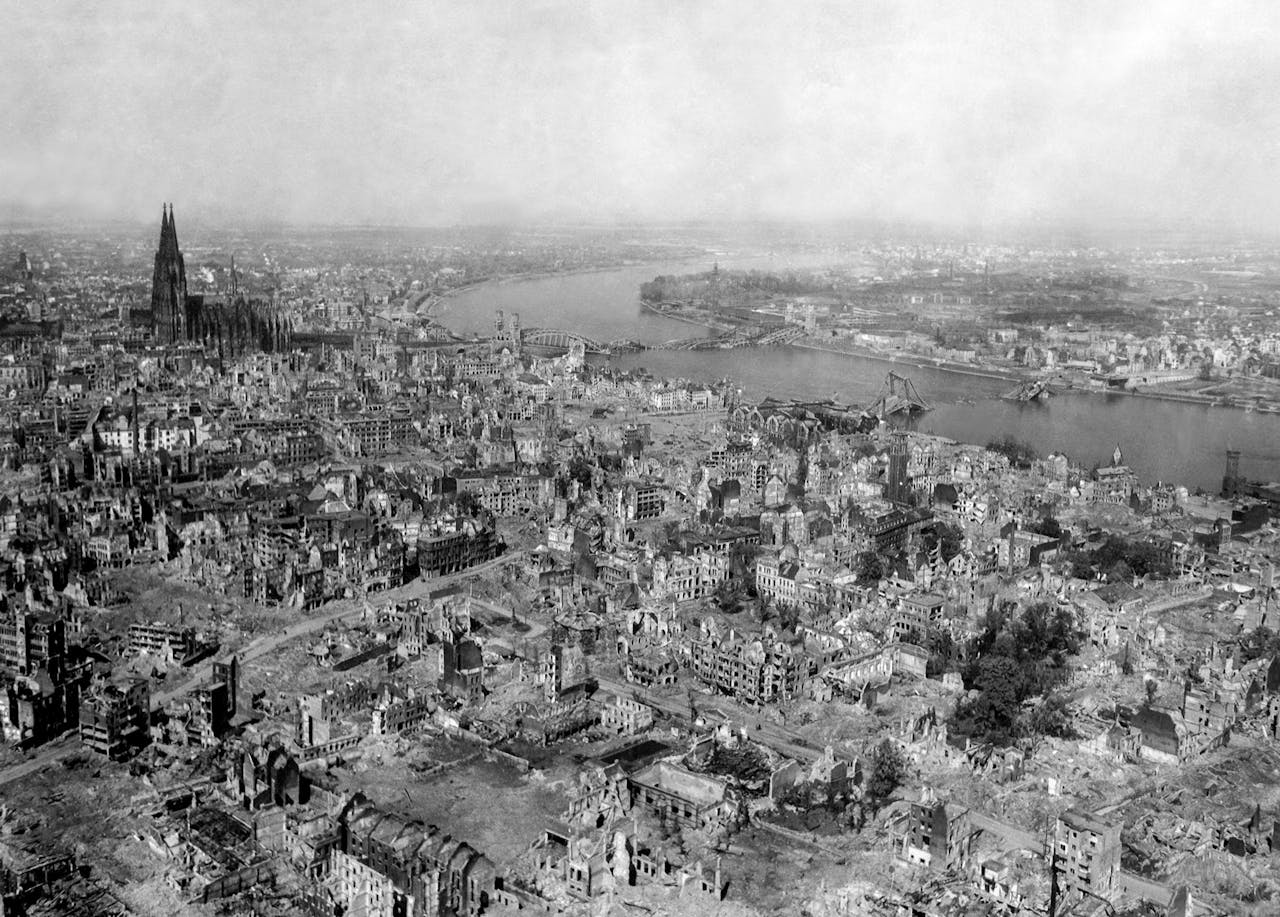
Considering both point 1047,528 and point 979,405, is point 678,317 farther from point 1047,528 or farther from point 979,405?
point 1047,528

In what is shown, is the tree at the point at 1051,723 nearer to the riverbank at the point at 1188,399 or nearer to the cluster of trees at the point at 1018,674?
the cluster of trees at the point at 1018,674

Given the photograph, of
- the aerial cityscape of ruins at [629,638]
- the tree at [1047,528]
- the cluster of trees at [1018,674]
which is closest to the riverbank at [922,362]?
the aerial cityscape of ruins at [629,638]

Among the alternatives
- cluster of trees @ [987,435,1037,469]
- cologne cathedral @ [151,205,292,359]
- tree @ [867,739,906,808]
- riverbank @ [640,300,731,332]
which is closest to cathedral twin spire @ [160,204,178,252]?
cologne cathedral @ [151,205,292,359]

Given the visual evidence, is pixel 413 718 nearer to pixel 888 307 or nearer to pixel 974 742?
pixel 974 742

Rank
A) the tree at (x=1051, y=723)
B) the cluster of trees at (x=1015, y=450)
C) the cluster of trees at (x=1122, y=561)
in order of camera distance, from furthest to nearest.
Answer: the cluster of trees at (x=1015, y=450)
the cluster of trees at (x=1122, y=561)
the tree at (x=1051, y=723)

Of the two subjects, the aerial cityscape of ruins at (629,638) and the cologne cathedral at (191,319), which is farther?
the cologne cathedral at (191,319)

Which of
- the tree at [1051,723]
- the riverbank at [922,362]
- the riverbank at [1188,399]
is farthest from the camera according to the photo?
the riverbank at [922,362]

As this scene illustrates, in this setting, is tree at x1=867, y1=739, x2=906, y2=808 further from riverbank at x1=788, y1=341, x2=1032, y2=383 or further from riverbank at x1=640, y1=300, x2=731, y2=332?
riverbank at x1=640, y1=300, x2=731, y2=332
